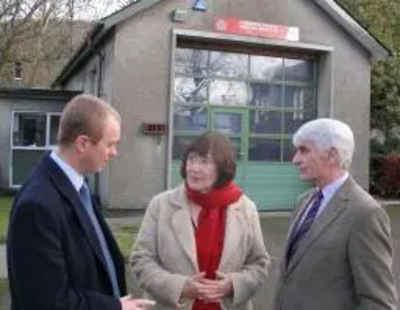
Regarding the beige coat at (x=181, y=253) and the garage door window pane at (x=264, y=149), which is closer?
the beige coat at (x=181, y=253)

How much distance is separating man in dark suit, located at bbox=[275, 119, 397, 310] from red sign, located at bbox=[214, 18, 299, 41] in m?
13.6

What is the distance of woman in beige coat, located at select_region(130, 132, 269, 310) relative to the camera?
151 inches

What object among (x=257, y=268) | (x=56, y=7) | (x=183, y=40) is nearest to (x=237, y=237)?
(x=257, y=268)

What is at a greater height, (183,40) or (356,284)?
(183,40)

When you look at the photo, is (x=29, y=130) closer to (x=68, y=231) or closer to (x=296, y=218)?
(x=296, y=218)

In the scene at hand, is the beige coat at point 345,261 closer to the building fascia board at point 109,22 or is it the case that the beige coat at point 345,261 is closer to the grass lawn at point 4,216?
the grass lawn at point 4,216

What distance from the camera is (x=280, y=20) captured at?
17.8 metres

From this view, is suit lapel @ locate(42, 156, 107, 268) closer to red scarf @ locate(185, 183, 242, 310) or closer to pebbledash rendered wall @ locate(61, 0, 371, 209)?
red scarf @ locate(185, 183, 242, 310)

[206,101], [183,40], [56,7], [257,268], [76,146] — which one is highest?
[56,7]

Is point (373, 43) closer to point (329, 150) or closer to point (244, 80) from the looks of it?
point (244, 80)

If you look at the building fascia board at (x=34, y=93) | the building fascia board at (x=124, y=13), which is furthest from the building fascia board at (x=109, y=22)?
the building fascia board at (x=34, y=93)

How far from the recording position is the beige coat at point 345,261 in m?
3.20

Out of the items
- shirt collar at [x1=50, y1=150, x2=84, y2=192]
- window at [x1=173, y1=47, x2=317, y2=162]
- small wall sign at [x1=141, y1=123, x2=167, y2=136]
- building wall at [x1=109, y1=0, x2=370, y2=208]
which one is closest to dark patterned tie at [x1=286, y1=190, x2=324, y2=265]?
shirt collar at [x1=50, y1=150, x2=84, y2=192]

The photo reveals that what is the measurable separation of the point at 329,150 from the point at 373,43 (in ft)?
51.9
